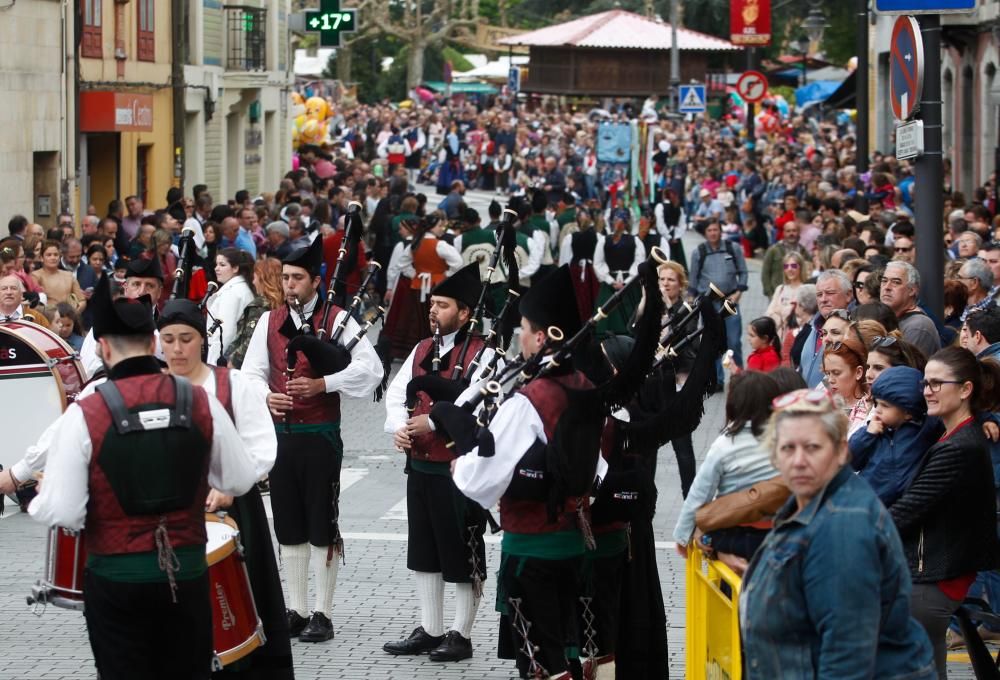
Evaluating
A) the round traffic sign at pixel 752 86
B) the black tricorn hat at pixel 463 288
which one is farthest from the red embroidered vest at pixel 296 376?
the round traffic sign at pixel 752 86

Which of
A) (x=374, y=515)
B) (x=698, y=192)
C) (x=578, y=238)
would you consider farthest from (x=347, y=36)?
(x=374, y=515)

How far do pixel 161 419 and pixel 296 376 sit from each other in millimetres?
2806

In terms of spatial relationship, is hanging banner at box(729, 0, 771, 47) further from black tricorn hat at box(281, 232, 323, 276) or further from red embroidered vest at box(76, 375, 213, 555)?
red embroidered vest at box(76, 375, 213, 555)

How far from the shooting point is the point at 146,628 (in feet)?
20.6

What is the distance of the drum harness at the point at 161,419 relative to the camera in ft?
19.8

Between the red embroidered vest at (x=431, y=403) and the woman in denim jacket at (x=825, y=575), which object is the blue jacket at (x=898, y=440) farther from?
the red embroidered vest at (x=431, y=403)

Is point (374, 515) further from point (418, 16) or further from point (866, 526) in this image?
point (418, 16)

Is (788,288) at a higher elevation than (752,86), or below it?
below

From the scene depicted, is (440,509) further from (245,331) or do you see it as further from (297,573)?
(245,331)

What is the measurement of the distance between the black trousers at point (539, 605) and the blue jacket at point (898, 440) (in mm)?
1250

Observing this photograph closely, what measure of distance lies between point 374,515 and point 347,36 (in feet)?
205

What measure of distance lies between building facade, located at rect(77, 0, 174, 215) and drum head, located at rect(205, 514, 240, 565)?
1870 centimetres

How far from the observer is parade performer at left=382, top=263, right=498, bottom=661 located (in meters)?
8.61

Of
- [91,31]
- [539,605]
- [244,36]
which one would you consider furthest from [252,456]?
[244,36]
